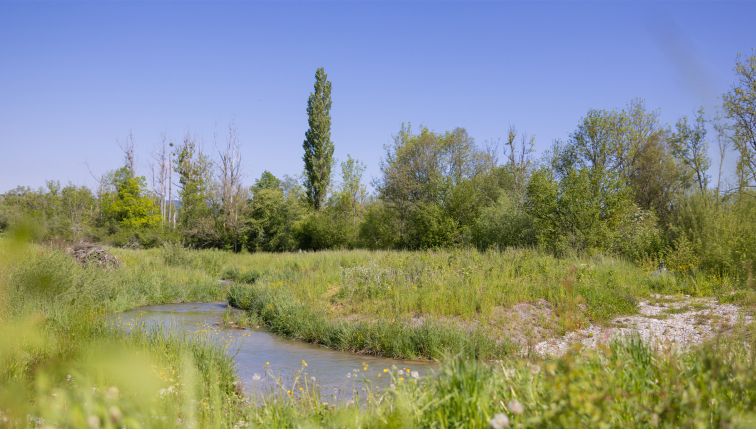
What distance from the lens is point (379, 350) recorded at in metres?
8.06

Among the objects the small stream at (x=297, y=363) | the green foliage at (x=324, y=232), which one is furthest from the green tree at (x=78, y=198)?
the small stream at (x=297, y=363)

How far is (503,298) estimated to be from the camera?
32.2 ft

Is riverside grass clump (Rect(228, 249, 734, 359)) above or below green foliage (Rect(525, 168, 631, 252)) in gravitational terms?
below

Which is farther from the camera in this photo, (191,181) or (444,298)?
(191,181)

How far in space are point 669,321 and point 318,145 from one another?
30317 mm

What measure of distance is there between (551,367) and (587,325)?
24.9 feet

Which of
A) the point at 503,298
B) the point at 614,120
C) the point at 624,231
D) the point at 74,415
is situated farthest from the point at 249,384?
the point at 614,120

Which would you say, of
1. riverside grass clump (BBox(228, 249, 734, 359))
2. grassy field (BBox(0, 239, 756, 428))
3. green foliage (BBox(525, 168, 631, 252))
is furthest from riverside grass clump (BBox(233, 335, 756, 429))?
green foliage (BBox(525, 168, 631, 252))

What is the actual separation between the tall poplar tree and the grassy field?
16.7m

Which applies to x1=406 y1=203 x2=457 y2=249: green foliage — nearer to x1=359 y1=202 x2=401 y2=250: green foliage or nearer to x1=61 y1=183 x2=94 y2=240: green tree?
x1=359 y1=202 x2=401 y2=250: green foliage

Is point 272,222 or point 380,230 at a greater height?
point 272,222

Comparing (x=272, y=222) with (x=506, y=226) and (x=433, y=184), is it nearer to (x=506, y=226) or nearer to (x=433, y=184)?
(x=433, y=184)

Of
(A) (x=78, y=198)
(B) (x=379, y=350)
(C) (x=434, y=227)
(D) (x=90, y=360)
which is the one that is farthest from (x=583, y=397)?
(A) (x=78, y=198)

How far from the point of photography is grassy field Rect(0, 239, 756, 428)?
6.47 ft
